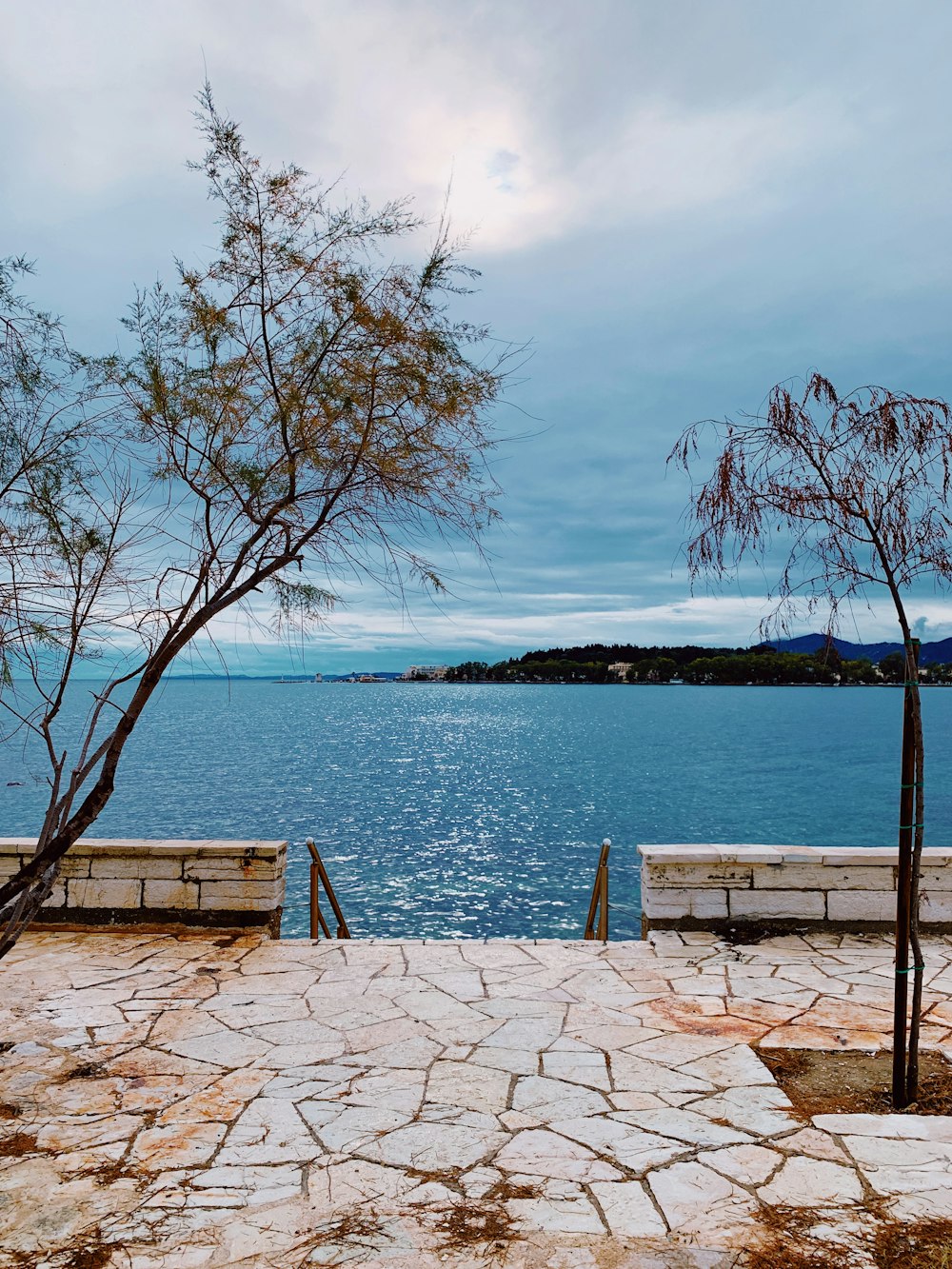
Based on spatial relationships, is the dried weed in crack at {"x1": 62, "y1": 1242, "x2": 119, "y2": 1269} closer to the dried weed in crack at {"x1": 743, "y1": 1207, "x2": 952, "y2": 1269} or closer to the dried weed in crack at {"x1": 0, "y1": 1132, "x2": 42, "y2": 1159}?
the dried weed in crack at {"x1": 0, "y1": 1132, "x2": 42, "y2": 1159}

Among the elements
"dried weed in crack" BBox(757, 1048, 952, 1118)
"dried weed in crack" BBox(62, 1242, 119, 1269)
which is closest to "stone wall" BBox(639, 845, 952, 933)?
"dried weed in crack" BBox(757, 1048, 952, 1118)

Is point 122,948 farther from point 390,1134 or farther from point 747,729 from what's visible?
point 747,729

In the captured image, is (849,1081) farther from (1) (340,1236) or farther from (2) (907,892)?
(1) (340,1236)

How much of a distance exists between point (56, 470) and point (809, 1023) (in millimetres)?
5346

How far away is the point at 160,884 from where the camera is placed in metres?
7.09

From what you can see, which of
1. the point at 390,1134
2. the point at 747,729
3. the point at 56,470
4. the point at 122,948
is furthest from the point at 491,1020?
the point at 747,729

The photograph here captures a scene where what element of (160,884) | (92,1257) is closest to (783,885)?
(160,884)

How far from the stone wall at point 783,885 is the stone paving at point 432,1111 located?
0.43 meters

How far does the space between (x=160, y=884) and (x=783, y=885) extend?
525cm

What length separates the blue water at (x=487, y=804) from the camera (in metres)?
20.2

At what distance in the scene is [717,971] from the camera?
616 cm

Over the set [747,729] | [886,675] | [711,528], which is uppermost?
[711,528]

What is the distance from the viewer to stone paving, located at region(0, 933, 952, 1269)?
10.4ft

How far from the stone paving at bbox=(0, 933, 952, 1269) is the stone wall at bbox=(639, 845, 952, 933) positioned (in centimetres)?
43
